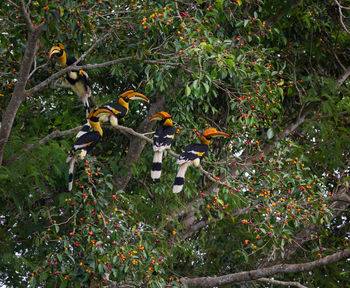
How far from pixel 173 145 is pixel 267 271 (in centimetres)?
151

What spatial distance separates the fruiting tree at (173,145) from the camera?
4820 mm

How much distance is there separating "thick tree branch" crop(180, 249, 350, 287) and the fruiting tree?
0.01 m

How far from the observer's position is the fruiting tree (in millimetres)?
4820

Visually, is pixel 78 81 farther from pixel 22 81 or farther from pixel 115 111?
pixel 22 81

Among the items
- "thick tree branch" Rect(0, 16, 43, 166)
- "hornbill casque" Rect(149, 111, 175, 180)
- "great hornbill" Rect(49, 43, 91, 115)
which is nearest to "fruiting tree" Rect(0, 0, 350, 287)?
"thick tree branch" Rect(0, 16, 43, 166)

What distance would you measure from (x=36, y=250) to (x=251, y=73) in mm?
2582

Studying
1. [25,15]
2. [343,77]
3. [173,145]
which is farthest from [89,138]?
[343,77]

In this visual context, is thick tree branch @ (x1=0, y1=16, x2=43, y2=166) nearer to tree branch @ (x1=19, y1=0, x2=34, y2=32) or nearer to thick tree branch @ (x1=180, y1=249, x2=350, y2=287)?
tree branch @ (x1=19, y1=0, x2=34, y2=32)

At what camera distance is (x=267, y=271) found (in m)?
5.46

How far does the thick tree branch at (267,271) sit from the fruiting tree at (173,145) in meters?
0.01

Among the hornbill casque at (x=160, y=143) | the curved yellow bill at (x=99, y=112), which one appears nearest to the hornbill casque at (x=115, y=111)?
the curved yellow bill at (x=99, y=112)

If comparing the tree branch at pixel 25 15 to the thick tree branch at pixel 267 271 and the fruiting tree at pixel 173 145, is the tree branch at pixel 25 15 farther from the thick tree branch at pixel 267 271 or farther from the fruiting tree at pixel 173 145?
the thick tree branch at pixel 267 271

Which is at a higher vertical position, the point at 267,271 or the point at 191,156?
the point at 191,156

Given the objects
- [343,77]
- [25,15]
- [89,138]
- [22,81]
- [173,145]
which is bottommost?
[343,77]
